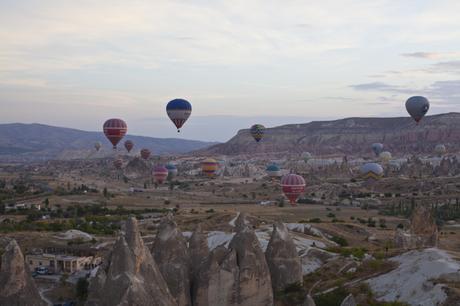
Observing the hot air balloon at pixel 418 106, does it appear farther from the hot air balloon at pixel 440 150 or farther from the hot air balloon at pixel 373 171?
the hot air balloon at pixel 440 150

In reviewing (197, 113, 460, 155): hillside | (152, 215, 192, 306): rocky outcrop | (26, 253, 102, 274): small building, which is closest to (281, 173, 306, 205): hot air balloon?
(26, 253, 102, 274): small building

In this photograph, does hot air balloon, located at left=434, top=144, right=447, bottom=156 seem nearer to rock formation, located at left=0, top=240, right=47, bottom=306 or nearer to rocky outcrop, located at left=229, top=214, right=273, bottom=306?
rocky outcrop, located at left=229, top=214, right=273, bottom=306

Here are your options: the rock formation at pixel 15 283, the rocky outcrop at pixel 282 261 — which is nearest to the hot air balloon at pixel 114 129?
the rocky outcrop at pixel 282 261

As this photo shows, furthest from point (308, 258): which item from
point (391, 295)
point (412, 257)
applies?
point (391, 295)

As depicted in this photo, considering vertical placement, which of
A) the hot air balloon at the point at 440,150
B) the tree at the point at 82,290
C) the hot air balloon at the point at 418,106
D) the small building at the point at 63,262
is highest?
the hot air balloon at the point at 418,106

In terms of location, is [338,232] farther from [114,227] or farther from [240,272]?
[240,272]

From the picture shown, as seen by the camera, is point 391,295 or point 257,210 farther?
point 257,210
